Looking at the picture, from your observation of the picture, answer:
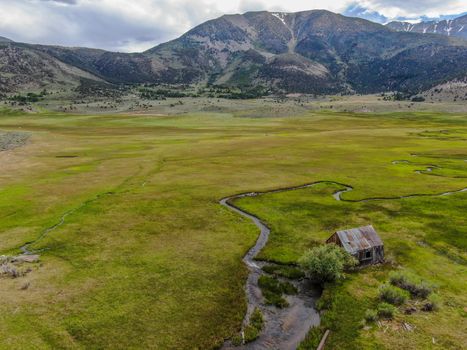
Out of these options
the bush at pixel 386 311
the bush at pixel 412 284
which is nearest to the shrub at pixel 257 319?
the bush at pixel 386 311

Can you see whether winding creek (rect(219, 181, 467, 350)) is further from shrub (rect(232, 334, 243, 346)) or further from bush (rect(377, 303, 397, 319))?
bush (rect(377, 303, 397, 319))

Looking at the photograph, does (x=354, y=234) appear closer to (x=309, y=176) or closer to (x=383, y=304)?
(x=383, y=304)

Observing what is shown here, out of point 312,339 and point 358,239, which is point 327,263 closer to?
point 358,239

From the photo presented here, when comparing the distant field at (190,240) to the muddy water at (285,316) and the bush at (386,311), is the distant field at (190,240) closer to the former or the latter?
the bush at (386,311)

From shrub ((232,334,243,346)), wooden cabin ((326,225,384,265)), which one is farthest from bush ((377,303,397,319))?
shrub ((232,334,243,346))

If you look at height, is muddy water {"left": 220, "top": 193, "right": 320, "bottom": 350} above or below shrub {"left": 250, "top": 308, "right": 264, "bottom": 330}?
below

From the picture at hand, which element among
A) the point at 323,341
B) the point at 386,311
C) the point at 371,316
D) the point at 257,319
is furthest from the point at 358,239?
the point at 257,319
